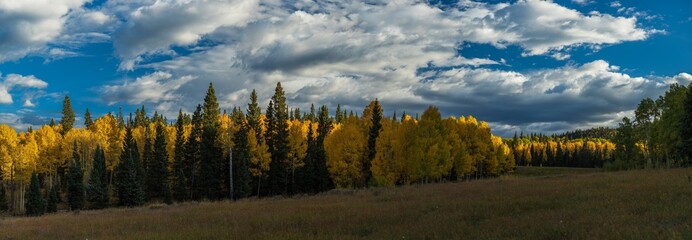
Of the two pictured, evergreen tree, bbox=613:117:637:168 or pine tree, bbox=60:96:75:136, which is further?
pine tree, bbox=60:96:75:136

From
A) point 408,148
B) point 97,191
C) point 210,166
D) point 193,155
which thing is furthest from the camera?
point 193,155

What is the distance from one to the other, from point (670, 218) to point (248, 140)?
5312 centimetres

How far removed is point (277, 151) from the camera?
2448 inches

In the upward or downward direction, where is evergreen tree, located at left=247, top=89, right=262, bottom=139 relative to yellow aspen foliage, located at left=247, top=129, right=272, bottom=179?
upward

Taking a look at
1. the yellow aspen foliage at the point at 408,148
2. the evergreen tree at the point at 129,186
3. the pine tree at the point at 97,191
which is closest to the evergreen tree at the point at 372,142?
the yellow aspen foliage at the point at 408,148

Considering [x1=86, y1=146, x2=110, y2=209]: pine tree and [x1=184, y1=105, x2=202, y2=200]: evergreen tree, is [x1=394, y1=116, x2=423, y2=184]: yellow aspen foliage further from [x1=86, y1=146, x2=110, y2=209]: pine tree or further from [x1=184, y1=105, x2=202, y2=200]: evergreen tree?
[x1=86, y1=146, x2=110, y2=209]: pine tree

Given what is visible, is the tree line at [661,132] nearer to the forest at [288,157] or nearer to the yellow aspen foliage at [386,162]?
the forest at [288,157]

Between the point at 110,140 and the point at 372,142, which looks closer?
the point at 372,142

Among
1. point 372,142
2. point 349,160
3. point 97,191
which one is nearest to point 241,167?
point 349,160

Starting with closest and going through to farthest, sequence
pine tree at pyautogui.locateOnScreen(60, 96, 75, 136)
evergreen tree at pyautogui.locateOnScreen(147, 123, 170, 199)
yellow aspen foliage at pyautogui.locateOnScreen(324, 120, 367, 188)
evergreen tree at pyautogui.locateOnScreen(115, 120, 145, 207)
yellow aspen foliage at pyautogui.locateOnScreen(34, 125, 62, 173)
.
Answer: yellow aspen foliage at pyautogui.locateOnScreen(324, 120, 367, 188)
evergreen tree at pyautogui.locateOnScreen(115, 120, 145, 207)
evergreen tree at pyautogui.locateOnScreen(147, 123, 170, 199)
yellow aspen foliage at pyautogui.locateOnScreen(34, 125, 62, 173)
pine tree at pyautogui.locateOnScreen(60, 96, 75, 136)

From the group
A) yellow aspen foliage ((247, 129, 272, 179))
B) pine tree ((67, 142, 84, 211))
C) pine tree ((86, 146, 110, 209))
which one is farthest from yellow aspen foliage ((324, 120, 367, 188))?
pine tree ((67, 142, 84, 211))

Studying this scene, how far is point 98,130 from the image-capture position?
305 feet

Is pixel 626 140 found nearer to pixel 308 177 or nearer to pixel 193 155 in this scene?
pixel 308 177

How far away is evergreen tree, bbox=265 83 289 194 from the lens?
6141 centimetres
